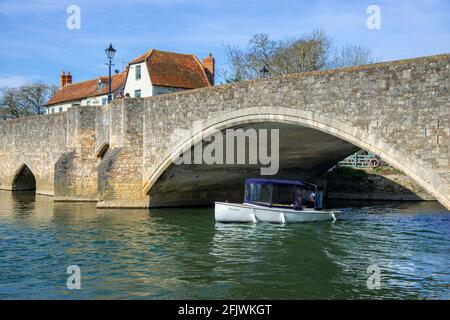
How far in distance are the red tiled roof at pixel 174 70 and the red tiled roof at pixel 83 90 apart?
609 centimetres

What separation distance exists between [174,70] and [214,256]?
21843mm

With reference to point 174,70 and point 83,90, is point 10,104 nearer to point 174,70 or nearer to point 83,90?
point 83,90

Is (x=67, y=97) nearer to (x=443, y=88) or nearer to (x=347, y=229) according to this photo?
(x=347, y=229)

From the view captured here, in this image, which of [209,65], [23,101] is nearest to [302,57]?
[209,65]

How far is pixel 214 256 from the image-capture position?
12484mm

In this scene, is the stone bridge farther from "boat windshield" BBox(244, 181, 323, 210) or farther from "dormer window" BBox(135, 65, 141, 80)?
"dormer window" BBox(135, 65, 141, 80)

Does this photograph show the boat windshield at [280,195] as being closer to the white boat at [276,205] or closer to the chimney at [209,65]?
Answer: the white boat at [276,205]

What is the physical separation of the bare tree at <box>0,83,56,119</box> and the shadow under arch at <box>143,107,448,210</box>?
38363mm

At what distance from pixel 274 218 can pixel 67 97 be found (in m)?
29.6

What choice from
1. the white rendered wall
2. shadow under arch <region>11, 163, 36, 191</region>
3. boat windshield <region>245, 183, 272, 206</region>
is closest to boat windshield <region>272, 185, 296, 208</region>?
boat windshield <region>245, 183, 272, 206</region>

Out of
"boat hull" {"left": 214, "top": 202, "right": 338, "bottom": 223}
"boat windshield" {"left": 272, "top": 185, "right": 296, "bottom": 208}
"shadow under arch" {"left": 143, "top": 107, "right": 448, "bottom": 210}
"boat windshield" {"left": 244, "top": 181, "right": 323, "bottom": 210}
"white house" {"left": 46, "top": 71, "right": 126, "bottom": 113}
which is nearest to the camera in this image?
"shadow under arch" {"left": 143, "top": 107, "right": 448, "bottom": 210}

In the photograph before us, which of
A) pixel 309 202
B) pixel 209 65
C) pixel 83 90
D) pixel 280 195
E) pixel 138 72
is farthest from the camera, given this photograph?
pixel 83 90

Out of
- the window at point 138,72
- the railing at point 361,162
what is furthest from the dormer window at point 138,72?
the railing at point 361,162

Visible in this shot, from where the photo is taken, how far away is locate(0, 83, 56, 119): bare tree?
54344mm
